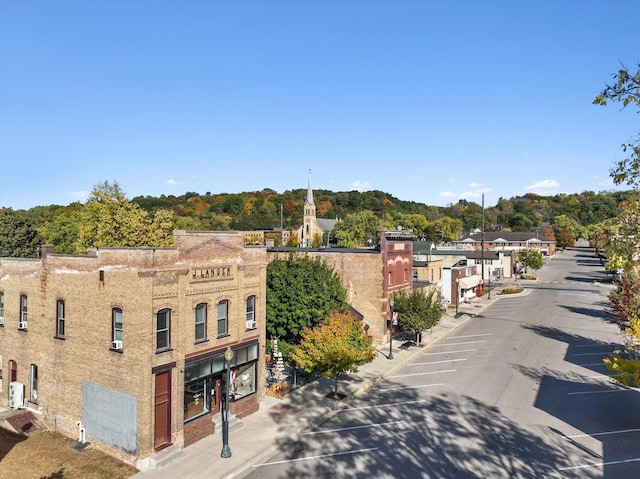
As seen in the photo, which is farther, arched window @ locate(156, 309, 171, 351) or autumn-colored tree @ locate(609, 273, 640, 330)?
autumn-colored tree @ locate(609, 273, 640, 330)

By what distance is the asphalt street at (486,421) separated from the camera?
636 inches

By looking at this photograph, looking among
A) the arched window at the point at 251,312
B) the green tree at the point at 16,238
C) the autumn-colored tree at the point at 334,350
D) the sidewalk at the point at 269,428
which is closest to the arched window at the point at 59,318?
the sidewalk at the point at 269,428

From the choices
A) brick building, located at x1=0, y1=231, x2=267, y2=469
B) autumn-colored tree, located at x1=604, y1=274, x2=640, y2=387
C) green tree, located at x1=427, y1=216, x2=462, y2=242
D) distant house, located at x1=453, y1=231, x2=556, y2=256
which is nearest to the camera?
brick building, located at x1=0, y1=231, x2=267, y2=469

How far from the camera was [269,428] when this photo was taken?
64.6 ft

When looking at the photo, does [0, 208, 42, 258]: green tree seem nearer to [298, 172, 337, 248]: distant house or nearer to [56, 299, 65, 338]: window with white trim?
[56, 299, 65, 338]: window with white trim

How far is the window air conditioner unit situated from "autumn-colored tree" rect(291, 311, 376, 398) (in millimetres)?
14143

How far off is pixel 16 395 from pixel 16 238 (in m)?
47.1

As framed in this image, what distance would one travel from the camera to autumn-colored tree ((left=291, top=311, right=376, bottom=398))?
23062 mm

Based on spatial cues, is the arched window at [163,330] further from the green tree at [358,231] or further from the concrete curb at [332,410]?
the green tree at [358,231]

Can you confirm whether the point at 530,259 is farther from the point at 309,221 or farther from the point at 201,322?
the point at 201,322

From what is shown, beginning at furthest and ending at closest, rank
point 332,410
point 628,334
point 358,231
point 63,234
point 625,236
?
point 358,231 < point 63,234 < point 628,334 < point 332,410 < point 625,236

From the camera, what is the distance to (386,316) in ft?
116

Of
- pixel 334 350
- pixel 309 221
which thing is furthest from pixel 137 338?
pixel 309 221

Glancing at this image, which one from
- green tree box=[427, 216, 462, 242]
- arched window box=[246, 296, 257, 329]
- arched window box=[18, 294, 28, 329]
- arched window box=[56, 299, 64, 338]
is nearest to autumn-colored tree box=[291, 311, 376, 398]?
arched window box=[246, 296, 257, 329]
